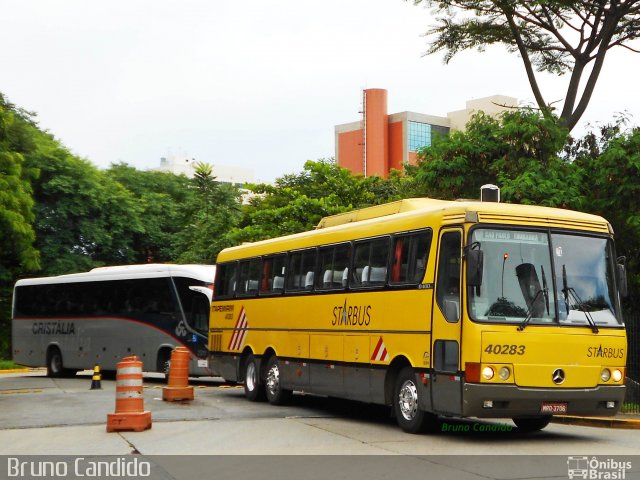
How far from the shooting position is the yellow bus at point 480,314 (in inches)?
521

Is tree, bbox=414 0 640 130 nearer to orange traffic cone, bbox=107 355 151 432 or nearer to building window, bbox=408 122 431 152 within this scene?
orange traffic cone, bbox=107 355 151 432

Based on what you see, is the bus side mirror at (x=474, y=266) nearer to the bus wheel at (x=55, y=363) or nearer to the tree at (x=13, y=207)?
the bus wheel at (x=55, y=363)

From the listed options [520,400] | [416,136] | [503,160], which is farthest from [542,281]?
[416,136]

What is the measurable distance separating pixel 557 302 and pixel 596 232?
1.44 metres

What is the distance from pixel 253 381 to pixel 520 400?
330 inches

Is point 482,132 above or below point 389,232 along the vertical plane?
above

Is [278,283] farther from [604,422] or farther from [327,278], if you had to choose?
[604,422]

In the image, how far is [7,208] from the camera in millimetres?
41406

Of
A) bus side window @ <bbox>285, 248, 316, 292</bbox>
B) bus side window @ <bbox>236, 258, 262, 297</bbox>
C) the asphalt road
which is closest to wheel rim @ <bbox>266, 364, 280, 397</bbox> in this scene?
the asphalt road
